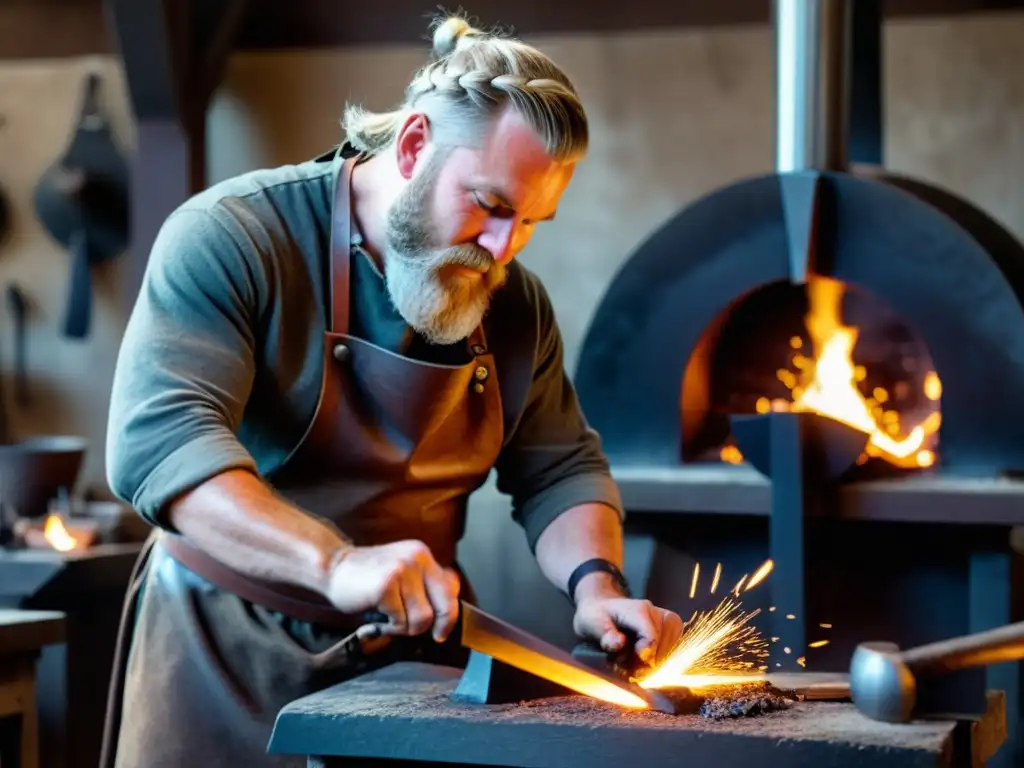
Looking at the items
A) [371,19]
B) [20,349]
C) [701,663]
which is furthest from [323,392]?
[20,349]

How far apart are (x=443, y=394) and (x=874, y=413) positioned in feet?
5.71

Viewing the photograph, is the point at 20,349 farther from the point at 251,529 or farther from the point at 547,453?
the point at 251,529

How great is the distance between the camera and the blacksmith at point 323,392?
1.82 m

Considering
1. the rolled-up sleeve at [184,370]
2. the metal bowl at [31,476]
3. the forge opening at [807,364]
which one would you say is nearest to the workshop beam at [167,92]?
the metal bowl at [31,476]

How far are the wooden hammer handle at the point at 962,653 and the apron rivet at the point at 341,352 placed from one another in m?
0.87

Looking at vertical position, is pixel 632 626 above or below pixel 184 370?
below

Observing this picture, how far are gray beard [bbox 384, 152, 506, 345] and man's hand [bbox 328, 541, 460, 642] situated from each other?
42 centimetres

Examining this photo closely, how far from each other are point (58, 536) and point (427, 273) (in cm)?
186

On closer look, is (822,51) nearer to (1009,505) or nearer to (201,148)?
(1009,505)

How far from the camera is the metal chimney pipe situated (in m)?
3.36

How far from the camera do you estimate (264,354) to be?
199cm

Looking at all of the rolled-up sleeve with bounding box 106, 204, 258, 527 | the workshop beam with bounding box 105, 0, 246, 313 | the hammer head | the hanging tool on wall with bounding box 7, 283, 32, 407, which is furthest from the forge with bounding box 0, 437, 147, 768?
the hammer head

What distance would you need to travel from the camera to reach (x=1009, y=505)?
289 centimetres

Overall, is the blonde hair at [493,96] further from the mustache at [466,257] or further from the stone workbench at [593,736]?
the stone workbench at [593,736]
